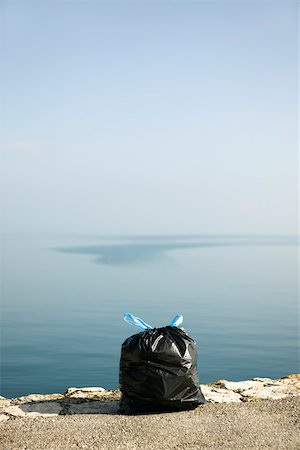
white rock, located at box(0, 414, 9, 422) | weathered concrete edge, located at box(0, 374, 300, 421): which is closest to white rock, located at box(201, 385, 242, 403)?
weathered concrete edge, located at box(0, 374, 300, 421)

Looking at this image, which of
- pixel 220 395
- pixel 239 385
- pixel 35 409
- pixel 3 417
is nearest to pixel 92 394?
pixel 35 409

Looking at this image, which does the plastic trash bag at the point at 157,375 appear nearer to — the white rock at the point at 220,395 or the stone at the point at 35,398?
the white rock at the point at 220,395

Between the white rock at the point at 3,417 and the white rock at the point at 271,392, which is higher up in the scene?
the white rock at the point at 271,392

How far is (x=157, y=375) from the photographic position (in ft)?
15.1

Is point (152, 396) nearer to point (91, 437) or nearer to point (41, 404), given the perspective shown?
point (91, 437)

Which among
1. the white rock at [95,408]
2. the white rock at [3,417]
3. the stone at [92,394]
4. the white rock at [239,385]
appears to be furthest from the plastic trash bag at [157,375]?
the white rock at [3,417]

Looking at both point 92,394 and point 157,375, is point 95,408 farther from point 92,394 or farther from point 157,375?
point 157,375

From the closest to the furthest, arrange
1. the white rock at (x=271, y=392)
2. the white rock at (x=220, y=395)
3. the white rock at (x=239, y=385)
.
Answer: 1. the white rock at (x=220, y=395)
2. the white rock at (x=271, y=392)
3. the white rock at (x=239, y=385)

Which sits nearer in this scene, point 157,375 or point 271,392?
point 157,375

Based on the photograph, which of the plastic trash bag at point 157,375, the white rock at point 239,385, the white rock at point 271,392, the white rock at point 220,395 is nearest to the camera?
the plastic trash bag at point 157,375

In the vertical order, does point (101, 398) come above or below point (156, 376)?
below

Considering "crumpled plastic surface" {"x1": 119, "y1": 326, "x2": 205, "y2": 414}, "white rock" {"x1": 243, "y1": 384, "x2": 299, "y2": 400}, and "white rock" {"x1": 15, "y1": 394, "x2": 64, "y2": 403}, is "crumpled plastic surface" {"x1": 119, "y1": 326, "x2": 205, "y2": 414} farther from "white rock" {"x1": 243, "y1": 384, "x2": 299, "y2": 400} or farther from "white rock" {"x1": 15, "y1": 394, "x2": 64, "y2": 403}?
"white rock" {"x1": 15, "y1": 394, "x2": 64, "y2": 403}

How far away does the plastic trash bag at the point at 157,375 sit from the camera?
4.58 meters

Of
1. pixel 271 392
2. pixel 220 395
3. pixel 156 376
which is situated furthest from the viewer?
pixel 271 392
